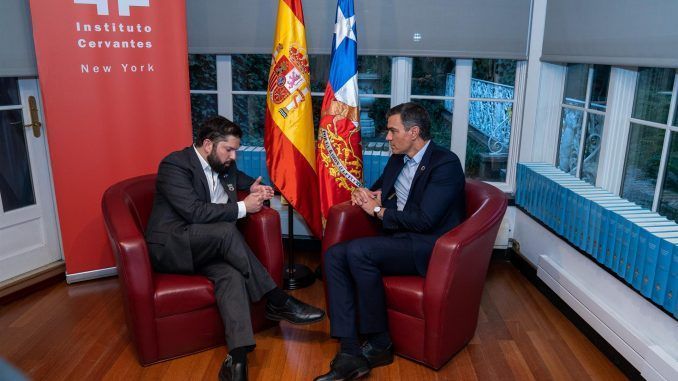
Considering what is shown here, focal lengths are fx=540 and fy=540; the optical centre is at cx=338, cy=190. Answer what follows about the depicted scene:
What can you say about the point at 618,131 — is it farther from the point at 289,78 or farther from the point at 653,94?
the point at 289,78

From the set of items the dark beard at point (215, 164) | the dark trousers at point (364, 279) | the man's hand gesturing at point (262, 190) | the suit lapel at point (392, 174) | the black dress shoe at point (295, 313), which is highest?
the dark beard at point (215, 164)

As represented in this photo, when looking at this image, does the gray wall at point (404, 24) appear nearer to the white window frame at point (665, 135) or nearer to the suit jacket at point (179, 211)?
the white window frame at point (665, 135)

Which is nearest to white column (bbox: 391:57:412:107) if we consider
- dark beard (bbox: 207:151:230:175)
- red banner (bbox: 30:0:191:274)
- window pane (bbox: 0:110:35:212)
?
red banner (bbox: 30:0:191:274)

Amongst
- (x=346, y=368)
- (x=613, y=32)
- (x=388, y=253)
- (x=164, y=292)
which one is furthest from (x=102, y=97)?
(x=613, y=32)

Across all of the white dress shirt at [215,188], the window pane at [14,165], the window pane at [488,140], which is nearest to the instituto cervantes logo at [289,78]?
the white dress shirt at [215,188]

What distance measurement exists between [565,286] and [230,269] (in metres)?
1.83

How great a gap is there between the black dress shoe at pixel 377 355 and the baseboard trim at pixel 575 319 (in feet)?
3.45

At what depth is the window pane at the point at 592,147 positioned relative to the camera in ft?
10.3

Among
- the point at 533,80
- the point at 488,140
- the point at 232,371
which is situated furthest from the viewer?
the point at 488,140

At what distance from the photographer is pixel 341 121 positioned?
10.8 ft

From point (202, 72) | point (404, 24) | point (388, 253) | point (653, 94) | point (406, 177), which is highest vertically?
point (404, 24)

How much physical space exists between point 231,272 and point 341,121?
1.22 meters

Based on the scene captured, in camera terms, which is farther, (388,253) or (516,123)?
(516,123)

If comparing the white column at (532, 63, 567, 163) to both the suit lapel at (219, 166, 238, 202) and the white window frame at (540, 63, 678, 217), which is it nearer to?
the white window frame at (540, 63, 678, 217)
